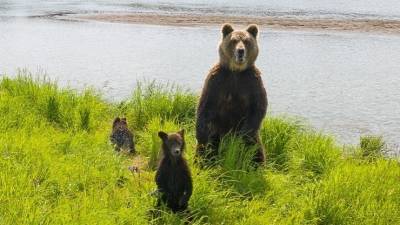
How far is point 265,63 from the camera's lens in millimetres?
14367

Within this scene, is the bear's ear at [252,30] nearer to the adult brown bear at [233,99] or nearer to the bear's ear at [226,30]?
the adult brown bear at [233,99]

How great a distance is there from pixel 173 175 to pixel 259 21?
2010cm

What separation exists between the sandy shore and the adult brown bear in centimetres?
1631

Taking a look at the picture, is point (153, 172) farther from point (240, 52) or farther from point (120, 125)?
point (240, 52)

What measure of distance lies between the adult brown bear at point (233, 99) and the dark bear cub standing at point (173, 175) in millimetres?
1374

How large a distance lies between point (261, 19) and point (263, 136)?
18.1 meters

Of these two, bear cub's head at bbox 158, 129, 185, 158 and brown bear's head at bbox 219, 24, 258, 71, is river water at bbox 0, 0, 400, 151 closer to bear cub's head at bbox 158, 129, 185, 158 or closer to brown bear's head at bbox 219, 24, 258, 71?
brown bear's head at bbox 219, 24, 258, 71

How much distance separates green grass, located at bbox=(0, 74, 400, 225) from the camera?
443 cm

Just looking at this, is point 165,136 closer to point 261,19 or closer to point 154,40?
point 154,40

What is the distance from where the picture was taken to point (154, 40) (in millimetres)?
18141

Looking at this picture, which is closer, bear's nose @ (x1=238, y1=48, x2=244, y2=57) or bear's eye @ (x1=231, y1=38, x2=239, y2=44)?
bear's nose @ (x1=238, y1=48, x2=244, y2=57)

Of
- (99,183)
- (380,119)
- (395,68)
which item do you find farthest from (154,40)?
(99,183)

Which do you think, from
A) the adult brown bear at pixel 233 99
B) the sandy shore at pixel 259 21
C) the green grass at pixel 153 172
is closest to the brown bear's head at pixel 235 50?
the adult brown bear at pixel 233 99

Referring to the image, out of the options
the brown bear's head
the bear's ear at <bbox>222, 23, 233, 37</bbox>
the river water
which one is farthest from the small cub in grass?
the river water
